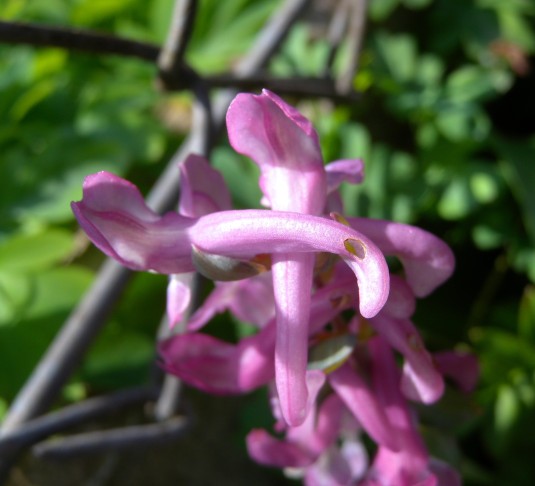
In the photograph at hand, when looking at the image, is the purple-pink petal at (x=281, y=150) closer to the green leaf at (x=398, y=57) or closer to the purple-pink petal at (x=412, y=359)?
the purple-pink petal at (x=412, y=359)

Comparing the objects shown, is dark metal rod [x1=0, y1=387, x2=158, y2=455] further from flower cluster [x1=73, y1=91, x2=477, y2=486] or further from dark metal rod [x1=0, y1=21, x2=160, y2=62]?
dark metal rod [x1=0, y1=21, x2=160, y2=62]

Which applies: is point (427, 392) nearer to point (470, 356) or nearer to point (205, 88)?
point (470, 356)

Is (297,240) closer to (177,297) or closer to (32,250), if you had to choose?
(177,297)

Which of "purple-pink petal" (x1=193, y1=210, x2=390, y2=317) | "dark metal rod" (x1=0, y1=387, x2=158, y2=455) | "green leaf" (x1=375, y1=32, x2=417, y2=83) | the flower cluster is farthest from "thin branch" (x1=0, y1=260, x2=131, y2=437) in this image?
"green leaf" (x1=375, y1=32, x2=417, y2=83)

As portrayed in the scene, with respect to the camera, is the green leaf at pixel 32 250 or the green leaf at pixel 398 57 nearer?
the green leaf at pixel 32 250

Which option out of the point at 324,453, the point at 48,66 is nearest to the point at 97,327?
the point at 324,453

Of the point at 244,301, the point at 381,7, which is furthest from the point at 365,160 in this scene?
the point at 244,301

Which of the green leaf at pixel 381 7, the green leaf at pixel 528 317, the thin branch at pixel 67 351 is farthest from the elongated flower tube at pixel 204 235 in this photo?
the green leaf at pixel 381 7

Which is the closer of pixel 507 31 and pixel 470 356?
pixel 470 356
